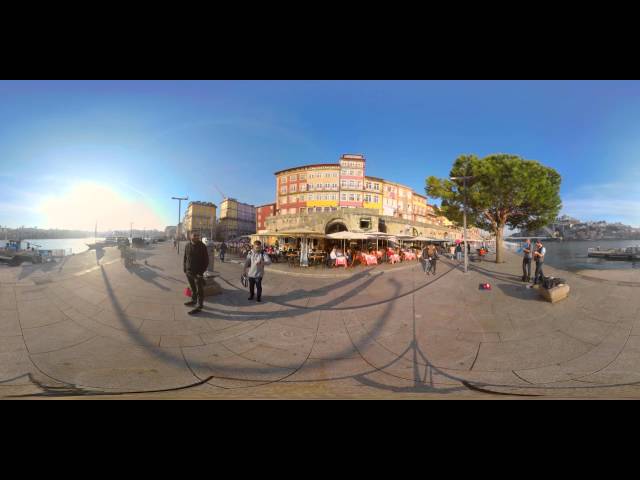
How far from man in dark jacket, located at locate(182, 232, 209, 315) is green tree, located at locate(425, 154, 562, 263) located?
51.6 inches

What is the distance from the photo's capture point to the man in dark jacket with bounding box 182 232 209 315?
1201 millimetres

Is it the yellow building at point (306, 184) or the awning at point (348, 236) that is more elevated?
the yellow building at point (306, 184)

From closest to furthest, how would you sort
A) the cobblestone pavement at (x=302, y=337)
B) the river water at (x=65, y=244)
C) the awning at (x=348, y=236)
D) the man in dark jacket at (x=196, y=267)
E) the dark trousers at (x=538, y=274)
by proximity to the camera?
1. the cobblestone pavement at (x=302, y=337)
2. the man in dark jacket at (x=196, y=267)
3. the river water at (x=65, y=244)
4. the awning at (x=348, y=236)
5. the dark trousers at (x=538, y=274)

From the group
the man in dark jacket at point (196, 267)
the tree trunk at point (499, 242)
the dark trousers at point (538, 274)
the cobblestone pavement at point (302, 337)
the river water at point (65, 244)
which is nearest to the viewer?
the cobblestone pavement at point (302, 337)

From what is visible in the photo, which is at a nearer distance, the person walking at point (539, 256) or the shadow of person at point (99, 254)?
the shadow of person at point (99, 254)

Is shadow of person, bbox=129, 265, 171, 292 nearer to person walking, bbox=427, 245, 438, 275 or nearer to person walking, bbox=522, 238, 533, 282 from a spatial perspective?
person walking, bbox=427, 245, 438, 275

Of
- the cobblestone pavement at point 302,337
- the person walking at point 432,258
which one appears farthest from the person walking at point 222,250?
the person walking at point 432,258

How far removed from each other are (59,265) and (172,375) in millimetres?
1032

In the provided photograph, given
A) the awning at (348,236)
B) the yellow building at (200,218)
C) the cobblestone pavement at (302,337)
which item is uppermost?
the yellow building at (200,218)

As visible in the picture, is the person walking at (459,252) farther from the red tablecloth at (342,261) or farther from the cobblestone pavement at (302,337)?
the red tablecloth at (342,261)

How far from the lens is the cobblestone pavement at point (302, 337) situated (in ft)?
3.52

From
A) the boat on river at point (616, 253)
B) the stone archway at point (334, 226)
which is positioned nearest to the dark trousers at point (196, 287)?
the stone archway at point (334, 226)

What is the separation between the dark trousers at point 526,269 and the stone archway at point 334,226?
4.30 feet
